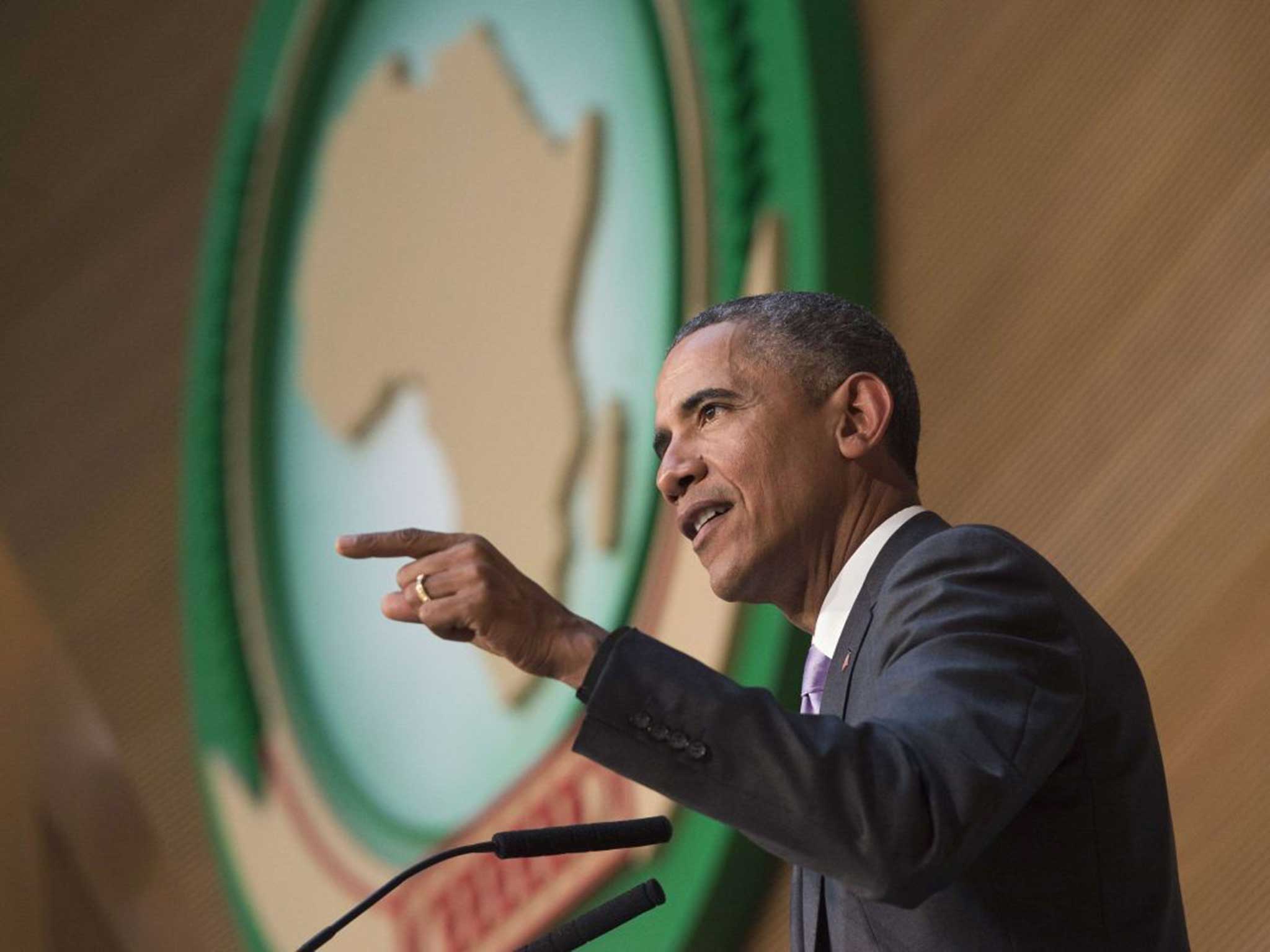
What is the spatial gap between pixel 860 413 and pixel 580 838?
1.75 ft

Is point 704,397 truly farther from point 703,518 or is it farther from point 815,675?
point 815,675

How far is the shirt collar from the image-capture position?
1.68 meters

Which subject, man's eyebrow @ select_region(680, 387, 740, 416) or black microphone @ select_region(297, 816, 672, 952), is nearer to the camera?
black microphone @ select_region(297, 816, 672, 952)

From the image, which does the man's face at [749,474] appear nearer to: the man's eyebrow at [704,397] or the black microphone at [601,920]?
the man's eyebrow at [704,397]

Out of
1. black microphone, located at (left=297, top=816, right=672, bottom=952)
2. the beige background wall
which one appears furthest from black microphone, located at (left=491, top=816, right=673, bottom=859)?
the beige background wall

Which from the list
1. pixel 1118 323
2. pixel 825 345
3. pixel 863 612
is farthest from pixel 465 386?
pixel 863 612

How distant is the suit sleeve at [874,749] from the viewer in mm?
1207

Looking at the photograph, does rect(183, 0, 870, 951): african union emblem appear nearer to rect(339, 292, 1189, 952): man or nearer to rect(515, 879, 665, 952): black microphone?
rect(339, 292, 1189, 952): man

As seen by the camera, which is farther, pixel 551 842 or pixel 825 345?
pixel 825 345

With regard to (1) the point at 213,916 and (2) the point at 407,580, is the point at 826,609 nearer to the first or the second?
(2) the point at 407,580

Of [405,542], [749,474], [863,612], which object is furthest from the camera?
[749,474]

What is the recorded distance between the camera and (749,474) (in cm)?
172

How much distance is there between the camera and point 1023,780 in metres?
1.29

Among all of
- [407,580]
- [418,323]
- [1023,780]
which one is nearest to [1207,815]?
[1023,780]
